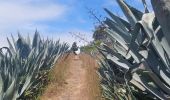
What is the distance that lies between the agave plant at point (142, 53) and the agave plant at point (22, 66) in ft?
5.78

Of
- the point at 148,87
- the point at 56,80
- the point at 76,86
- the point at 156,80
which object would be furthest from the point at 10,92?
the point at 76,86

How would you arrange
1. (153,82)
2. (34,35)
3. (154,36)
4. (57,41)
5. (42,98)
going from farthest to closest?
1. (57,41)
2. (34,35)
3. (42,98)
4. (153,82)
5. (154,36)

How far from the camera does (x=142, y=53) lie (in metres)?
5.00

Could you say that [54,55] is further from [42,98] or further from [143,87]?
[143,87]

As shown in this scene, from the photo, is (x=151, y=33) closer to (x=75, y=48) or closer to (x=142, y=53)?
(x=142, y=53)

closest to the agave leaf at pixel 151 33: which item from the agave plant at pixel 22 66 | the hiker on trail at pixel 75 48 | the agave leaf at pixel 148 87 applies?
the agave leaf at pixel 148 87

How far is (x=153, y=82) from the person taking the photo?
507 cm

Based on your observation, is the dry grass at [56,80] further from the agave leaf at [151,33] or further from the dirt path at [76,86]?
the agave leaf at [151,33]

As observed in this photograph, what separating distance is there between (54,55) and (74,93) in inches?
141

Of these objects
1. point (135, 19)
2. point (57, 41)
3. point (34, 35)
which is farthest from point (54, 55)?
point (135, 19)

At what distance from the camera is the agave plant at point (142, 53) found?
4.65 m

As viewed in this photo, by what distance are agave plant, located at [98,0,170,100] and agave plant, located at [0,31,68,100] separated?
176 cm

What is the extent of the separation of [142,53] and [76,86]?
6941 mm

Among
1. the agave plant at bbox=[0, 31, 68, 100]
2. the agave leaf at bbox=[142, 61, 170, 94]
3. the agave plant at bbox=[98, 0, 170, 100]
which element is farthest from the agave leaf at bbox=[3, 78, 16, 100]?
the agave leaf at bbox=[142, 61, 170, 94]
